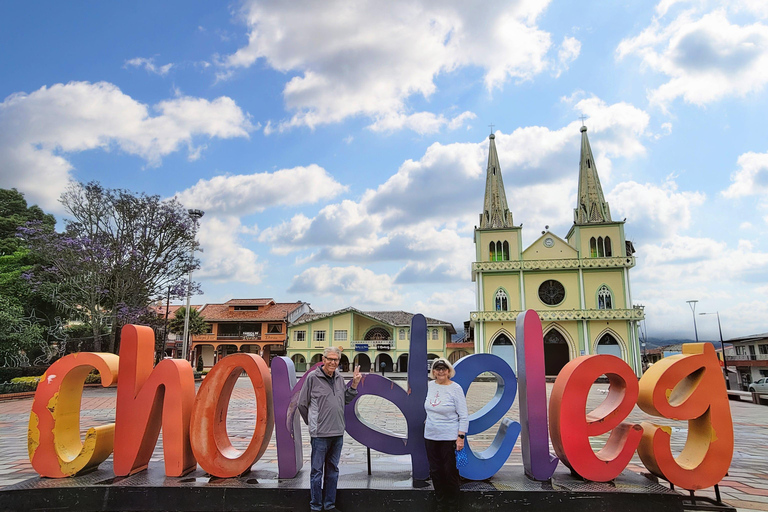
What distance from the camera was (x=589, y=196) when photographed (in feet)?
128

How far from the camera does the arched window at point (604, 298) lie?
119 feet

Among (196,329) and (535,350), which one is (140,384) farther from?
(196,329)

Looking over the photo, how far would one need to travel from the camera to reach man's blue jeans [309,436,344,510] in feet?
14.8

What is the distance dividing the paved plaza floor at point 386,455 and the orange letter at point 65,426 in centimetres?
67

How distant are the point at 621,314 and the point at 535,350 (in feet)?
110

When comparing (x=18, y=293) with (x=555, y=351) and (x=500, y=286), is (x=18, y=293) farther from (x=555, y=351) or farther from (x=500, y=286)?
(x=555, y=351)

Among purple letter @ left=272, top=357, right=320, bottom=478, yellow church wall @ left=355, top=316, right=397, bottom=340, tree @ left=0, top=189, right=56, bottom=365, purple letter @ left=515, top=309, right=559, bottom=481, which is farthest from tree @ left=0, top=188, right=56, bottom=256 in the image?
purple letter @ left=515, top=309, right=559, bottom=481

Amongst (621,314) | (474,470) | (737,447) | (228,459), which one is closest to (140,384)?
(228,459)

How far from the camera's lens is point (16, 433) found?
33.7ft

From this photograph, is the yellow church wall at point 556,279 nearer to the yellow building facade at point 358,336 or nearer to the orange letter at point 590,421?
the yellow building facade at point 358,336

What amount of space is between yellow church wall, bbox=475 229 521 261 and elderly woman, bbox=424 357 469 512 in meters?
34.6

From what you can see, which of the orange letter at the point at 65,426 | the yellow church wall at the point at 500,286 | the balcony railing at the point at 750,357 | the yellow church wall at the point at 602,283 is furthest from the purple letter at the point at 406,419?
the balcony railing at the point at 750,357

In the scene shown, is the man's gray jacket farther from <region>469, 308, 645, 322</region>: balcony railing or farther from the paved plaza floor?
<region>469, 308, 645, 322</region>: balcony railing

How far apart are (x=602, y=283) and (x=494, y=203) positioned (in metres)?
10.7
